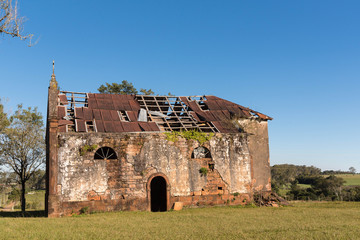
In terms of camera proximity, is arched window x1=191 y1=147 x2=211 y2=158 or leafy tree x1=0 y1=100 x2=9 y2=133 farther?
leafy tree x1=0 y1=100 x2=9 y2=133

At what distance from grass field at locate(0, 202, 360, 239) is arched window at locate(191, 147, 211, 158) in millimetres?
4662

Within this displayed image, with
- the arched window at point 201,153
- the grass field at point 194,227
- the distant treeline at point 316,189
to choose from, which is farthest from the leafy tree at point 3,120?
the distant treeline at point 316,189

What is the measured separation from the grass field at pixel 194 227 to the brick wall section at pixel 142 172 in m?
1.38

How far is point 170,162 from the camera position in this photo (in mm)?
19797

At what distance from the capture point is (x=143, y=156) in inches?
758

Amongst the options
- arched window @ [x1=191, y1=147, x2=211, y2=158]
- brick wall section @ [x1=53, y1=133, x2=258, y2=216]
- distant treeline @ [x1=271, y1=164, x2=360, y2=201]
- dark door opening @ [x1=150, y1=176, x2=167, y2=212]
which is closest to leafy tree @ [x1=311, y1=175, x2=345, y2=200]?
distant treeline @ [x1=271, y1=164, x2=360, y2=201]

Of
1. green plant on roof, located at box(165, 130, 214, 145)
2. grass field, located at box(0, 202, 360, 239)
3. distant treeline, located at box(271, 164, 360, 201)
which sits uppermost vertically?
green plant on roof, located at box(165, 130, 214, 145)

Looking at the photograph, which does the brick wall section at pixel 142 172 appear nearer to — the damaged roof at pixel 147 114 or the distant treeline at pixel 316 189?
the damaged roof at pixel 147 114

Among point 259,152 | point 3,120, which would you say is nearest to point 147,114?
point 259,152

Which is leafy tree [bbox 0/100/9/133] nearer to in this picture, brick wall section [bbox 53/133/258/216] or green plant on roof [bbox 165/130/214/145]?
brick wall section [bbox 53/133/258/216]

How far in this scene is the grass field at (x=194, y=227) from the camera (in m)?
11.2

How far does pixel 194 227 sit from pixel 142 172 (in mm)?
6650

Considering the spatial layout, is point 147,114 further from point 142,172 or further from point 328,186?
point 328,186

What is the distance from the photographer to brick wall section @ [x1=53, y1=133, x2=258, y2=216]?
1777 centimetres
